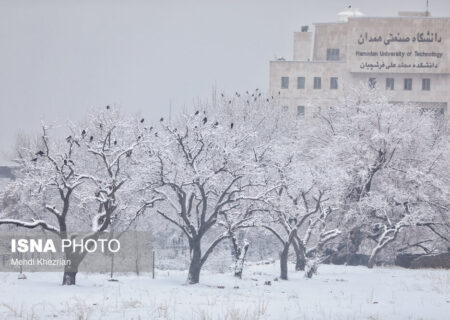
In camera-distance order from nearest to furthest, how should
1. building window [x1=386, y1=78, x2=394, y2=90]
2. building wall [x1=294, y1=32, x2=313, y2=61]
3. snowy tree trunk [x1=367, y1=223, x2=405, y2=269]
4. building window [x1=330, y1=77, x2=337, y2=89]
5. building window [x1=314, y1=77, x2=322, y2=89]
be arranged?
snowy tree trunk [x1=367, y1=223, x2=405, y2=269] → building window [x1=386, y1=78, x2=394, y2=90] → building window [x1=330, y1=77, x2=337, y2=89] → building window [x1=314, y1=77, x2=322, y2=89] → building wall [x1=294, y1=32, x2=313, y2=61]

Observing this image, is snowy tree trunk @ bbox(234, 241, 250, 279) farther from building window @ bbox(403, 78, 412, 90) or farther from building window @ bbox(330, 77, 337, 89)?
building window @ bbox(403, 78, 412, 90)

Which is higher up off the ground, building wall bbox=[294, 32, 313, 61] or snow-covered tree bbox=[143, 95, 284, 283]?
building wall bbox=[294, 32, 313, 61]

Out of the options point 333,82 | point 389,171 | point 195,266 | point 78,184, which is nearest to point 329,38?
point 333,82

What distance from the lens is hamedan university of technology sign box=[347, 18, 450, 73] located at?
3666 inches

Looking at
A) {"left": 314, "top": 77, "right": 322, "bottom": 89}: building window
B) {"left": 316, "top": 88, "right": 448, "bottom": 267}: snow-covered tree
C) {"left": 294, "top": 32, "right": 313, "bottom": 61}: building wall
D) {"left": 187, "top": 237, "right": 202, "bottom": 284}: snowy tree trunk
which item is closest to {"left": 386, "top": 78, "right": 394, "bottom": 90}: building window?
{"left": 314, "top": 77, "right": 322, "bottom": 89}: building window

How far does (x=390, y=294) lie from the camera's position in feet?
90.0

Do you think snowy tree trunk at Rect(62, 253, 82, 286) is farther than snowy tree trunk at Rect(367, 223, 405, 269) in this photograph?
No

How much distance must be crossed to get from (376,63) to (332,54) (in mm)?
7789

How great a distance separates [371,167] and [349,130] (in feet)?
15.9

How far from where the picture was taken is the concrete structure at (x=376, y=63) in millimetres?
93250

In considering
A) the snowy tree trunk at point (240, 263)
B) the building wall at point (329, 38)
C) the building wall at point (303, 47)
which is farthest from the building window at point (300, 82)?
the snowy tree trunk at point (240, 263)

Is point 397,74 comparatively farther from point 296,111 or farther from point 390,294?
point 390,294

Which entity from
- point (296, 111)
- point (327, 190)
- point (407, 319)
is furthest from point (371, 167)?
point (296, 111)

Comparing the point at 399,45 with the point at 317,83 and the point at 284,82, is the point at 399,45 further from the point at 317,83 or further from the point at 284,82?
the point at 284,82
